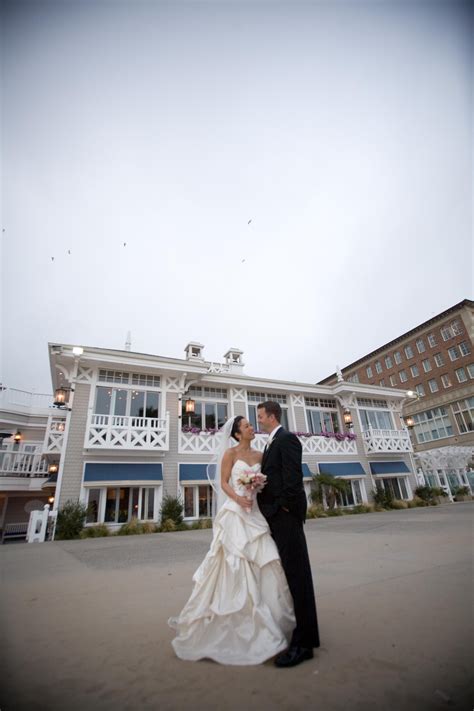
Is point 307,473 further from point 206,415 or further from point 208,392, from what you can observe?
point 208,392

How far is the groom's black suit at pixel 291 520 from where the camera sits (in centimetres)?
214

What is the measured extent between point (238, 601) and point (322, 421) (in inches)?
695

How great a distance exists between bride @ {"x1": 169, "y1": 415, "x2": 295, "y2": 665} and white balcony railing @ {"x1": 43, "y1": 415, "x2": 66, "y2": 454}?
12063 mm

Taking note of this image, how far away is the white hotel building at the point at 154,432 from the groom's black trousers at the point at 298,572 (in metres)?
11.3

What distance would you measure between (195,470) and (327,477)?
6.77 meters

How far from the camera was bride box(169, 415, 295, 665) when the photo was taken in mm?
2125

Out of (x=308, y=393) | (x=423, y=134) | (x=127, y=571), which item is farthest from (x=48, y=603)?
(x=308, y=393)

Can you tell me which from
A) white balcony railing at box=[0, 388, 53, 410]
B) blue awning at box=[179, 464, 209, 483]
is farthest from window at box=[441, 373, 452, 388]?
white balcony railing at box=[0, 388, 53, 410]

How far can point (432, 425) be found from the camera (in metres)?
33.7

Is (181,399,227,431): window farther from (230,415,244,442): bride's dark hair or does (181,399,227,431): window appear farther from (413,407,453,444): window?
(413,407,453,444): window

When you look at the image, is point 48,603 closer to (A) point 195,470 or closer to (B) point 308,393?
(A) point 195,470

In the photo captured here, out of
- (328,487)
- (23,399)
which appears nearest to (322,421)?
(328,487)

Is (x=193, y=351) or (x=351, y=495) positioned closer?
(x=351, y=495)

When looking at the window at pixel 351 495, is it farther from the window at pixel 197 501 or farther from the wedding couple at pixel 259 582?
the wedding couple at pixel 259 582
